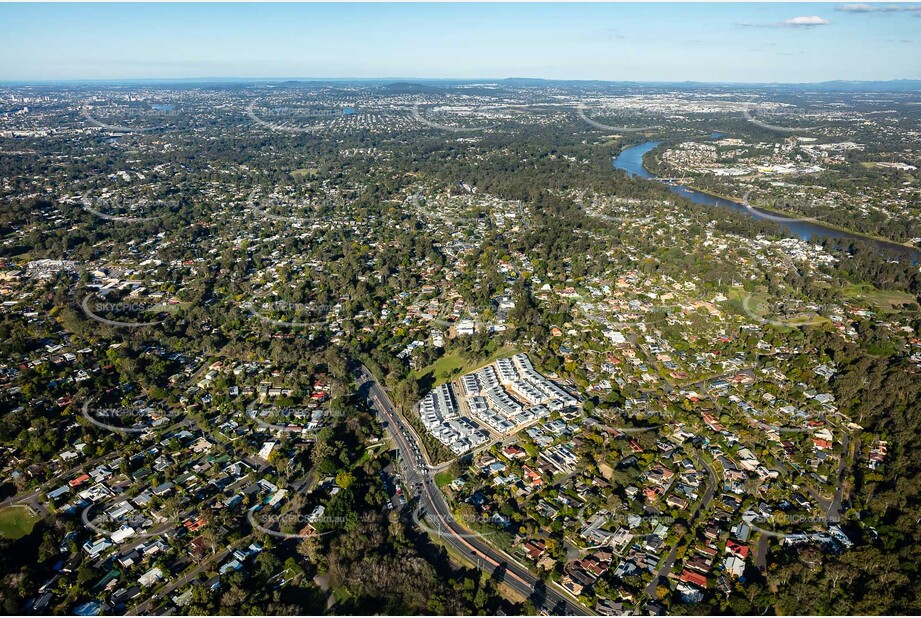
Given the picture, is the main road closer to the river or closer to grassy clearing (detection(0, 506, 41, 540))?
grassy clearing (detection(0, 506, 41, 540))

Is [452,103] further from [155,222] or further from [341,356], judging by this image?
[341,356]

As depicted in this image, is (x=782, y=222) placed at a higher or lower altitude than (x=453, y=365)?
higher

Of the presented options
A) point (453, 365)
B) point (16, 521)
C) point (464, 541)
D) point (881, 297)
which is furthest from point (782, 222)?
point (16, 521)

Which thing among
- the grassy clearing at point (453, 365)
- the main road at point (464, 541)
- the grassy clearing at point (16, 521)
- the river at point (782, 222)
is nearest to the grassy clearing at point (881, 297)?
the river at point (782, 222)

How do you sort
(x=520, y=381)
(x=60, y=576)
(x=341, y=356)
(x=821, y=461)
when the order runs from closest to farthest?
(x=60, y=576) < (x=821, y=461) < (x=520, y=381) < (x=341, y=356)

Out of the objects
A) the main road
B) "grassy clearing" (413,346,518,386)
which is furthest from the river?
the main road

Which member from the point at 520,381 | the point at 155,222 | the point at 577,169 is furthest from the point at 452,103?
the point at 520,381

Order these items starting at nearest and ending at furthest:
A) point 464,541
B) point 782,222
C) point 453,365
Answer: point 464,541
point 453,365
point 782,222

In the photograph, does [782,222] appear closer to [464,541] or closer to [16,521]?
[464,541]
